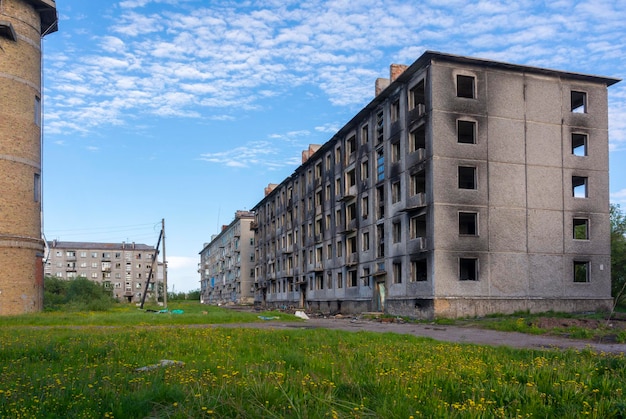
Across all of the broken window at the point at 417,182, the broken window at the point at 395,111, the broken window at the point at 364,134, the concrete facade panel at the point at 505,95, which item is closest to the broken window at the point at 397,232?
the broken window at the point at 417,182

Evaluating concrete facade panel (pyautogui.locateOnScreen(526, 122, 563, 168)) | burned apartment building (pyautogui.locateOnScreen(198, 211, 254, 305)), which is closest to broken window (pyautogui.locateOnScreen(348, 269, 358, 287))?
concrete facade panel (pyautogui.locateOnScreen(526, 122, 563, 168))

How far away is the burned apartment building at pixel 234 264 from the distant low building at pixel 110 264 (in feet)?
59.3

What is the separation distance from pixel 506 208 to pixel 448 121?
5893mm

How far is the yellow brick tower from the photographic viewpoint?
32.8 m

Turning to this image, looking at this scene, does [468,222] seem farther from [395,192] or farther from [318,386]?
[318,386]

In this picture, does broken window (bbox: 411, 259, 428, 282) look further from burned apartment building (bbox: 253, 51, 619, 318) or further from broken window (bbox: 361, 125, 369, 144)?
broken window (bbox: 361, 125, 369, 144)

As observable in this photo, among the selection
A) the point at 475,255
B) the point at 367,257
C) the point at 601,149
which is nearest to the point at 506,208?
the point at 475,255

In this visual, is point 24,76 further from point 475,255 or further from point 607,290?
point 607,290

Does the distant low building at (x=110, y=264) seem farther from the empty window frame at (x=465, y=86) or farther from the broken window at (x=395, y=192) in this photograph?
the empty window frame at (x=465, y=86)

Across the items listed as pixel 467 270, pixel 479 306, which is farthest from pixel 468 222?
pixel 479 306

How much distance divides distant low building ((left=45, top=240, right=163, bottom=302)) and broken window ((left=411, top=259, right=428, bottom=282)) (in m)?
102

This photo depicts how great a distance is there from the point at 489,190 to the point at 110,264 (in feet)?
381

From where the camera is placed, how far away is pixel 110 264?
131m

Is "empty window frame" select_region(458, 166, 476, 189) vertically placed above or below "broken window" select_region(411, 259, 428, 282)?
above
